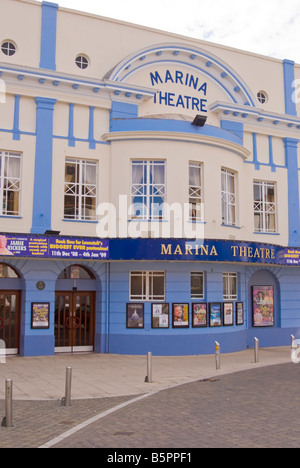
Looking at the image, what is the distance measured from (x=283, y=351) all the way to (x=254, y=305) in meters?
2.30

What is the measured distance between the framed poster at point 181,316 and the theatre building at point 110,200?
4 cm

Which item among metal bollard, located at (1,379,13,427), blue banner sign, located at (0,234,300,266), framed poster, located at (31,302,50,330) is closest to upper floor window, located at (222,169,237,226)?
blue banner sign, located at (0,234,300,266)

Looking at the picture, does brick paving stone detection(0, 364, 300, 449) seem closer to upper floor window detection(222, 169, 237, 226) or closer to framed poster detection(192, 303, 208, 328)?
framed poster detection(192, 303, 208, 328)

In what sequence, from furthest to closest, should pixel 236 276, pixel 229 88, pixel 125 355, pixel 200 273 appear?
pixel 229 88 → pixel 236 276 → pixel 200 273 → pixel 125 355

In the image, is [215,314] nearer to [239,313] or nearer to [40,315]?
[239,313]

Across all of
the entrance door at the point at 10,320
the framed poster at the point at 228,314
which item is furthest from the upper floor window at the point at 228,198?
the entrance door at the point at 10,320

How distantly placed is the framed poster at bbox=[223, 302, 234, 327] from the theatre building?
8 cm

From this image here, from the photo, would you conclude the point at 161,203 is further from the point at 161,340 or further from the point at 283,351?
the point at 283,351

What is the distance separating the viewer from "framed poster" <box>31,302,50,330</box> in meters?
17.0

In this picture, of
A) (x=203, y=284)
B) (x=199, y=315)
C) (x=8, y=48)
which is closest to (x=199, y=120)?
(x=203, y=284)

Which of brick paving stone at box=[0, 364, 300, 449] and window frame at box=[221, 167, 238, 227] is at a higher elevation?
window frame at box=[221, 167, 238, 227]

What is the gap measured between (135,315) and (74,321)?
7.40 ft
